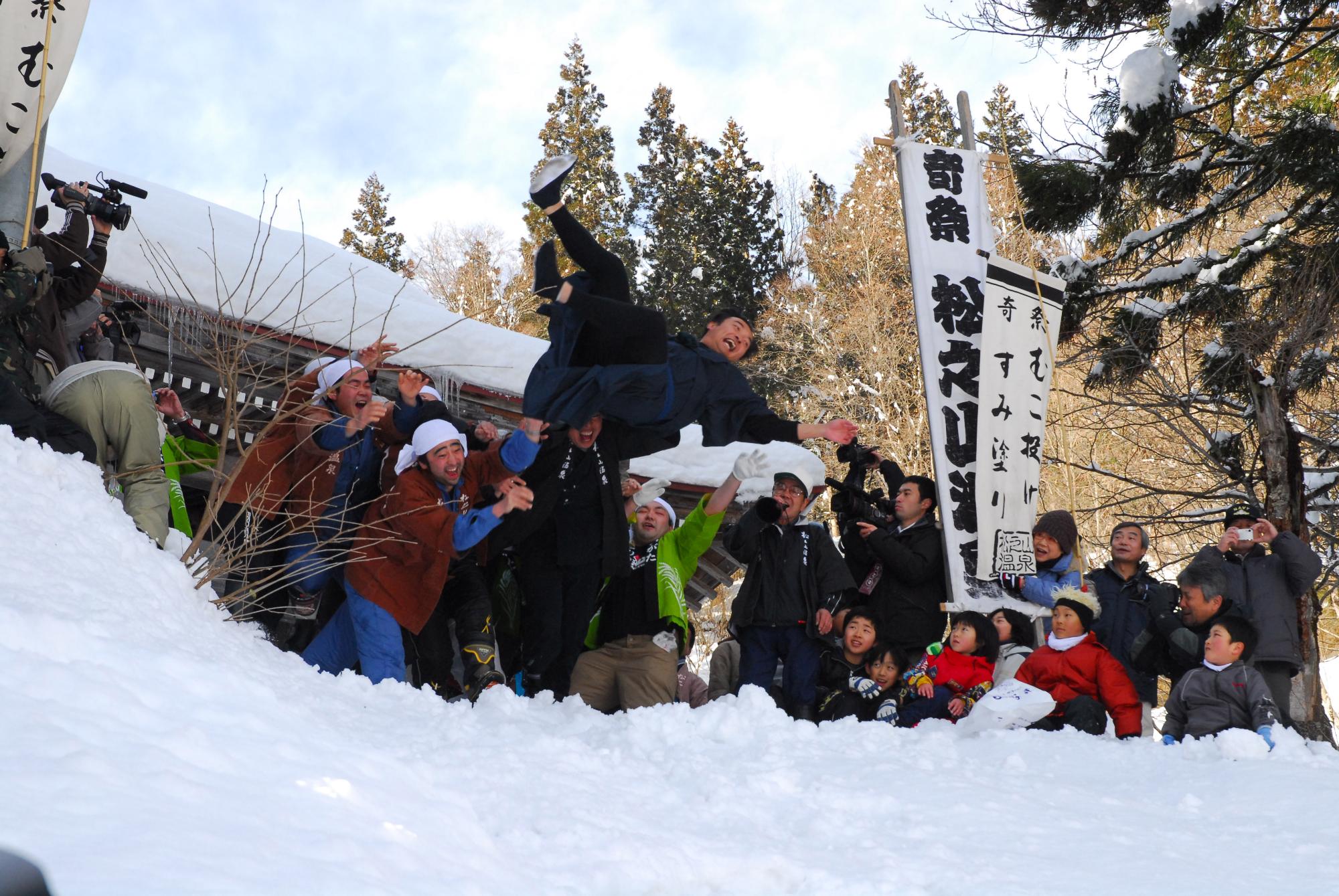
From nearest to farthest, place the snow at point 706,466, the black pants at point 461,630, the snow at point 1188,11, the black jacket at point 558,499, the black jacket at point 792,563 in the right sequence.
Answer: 1. the black pants at point 461,630
2. the black jacket at point 558,499
3. the black jacket at point 792,563
4. the snow at point 706,466
5. the snow at point 1188,11

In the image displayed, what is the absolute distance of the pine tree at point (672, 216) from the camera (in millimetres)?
26016

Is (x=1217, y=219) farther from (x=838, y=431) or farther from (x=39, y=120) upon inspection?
(x=39, y=120)

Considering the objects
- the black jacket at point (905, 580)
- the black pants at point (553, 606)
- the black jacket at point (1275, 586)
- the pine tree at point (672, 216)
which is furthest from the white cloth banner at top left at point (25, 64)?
the pine tree at point (672, 216)

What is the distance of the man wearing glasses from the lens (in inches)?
228

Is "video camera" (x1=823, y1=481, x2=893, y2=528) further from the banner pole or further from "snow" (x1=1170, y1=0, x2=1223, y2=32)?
"snow" (x1=1170, y1=0, x2=1223, y2=32)

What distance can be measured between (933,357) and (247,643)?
453 centimetres

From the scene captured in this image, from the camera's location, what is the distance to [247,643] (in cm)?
400

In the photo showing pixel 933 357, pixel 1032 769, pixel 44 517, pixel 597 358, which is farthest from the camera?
pixel 933 357

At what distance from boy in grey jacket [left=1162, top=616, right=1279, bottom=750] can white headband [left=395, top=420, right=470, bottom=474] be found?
348cm

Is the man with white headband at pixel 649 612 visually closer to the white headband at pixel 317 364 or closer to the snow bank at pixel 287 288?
the snow bank at pixel 287 288

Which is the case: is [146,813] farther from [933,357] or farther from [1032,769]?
[933,357]

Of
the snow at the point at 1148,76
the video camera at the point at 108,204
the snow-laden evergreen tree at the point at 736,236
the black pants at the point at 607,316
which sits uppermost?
the snow-laden evergreen tree at the point at 736,236

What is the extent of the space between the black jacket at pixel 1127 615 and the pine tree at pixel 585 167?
2158cm

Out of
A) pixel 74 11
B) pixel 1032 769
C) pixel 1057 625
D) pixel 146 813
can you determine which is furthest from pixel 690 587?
pixel 146 813
